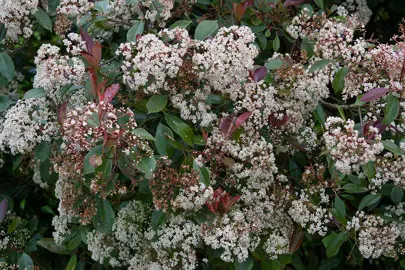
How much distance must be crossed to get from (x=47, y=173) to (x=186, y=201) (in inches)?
38.7

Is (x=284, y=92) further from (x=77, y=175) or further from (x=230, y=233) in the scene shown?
(x=77, y=175)

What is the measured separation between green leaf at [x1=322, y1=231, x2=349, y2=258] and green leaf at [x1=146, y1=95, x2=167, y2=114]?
1078 mm

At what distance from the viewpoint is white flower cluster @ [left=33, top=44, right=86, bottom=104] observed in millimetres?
3330

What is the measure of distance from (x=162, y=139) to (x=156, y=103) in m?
0.18

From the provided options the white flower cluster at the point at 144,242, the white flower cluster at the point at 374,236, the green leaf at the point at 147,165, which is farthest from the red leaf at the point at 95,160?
the white flower cluster at the point at 374,236

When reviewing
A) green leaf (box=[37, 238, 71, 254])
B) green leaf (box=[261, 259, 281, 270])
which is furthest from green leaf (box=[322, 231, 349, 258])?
green leaf (box=[37, 238, 71, 254])

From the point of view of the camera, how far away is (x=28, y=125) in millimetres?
3467

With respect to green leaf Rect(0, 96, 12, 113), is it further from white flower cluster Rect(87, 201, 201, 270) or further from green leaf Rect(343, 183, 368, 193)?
green leaf Rect(343, 183, 368, 193)

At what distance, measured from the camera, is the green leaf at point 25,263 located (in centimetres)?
392

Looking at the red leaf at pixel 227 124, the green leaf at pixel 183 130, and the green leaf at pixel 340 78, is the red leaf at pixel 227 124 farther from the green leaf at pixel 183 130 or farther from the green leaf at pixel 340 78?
the green leaf at pixel 340 78

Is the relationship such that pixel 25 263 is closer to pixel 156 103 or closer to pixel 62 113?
pixel 62 113

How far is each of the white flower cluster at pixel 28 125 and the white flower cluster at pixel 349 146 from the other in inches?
51.8

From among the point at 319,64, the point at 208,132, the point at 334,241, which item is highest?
the point at 319,64

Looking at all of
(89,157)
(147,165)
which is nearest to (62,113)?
(89,157)
